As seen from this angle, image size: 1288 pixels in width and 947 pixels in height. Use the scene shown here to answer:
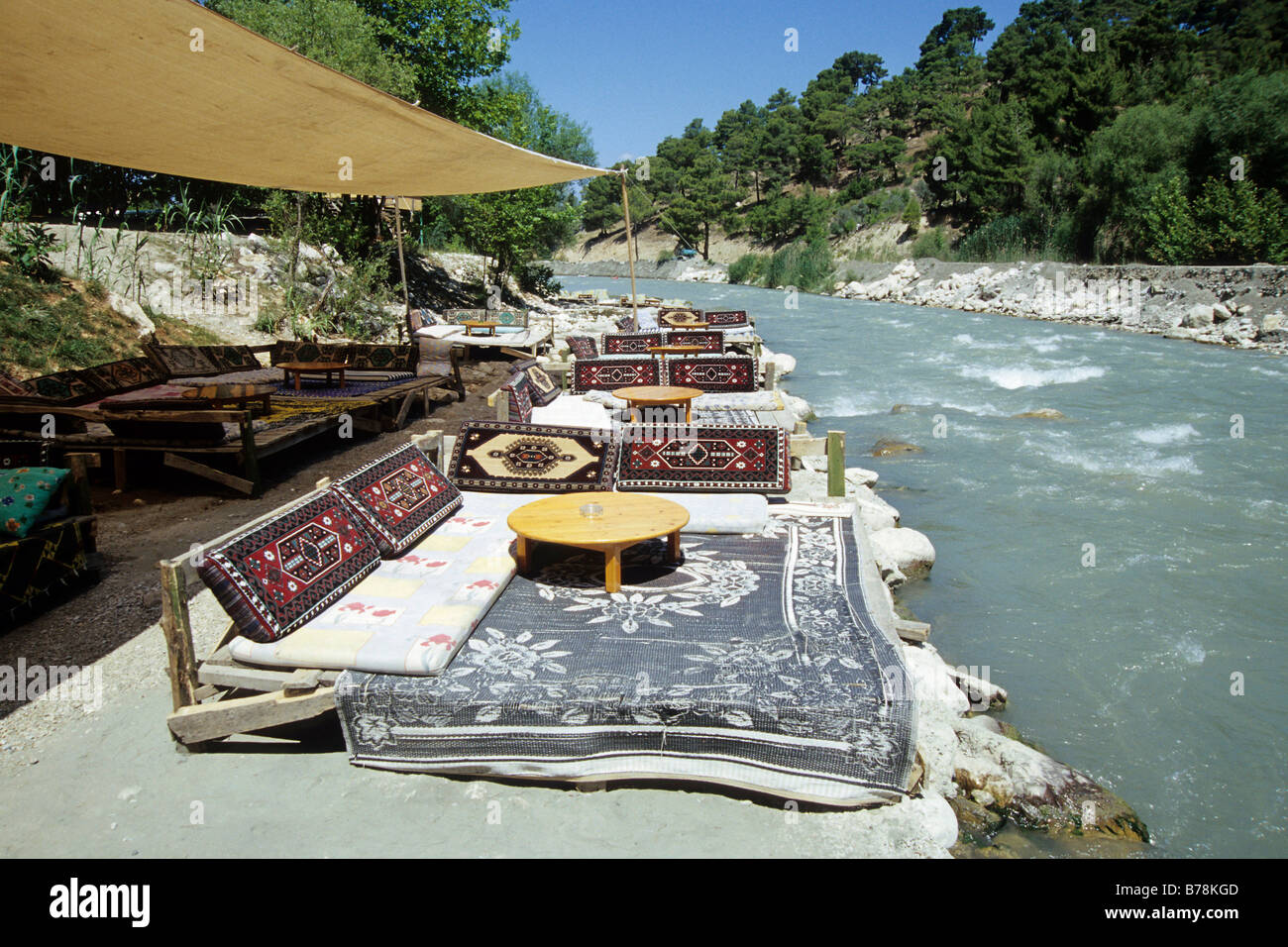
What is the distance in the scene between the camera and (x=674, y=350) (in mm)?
12055

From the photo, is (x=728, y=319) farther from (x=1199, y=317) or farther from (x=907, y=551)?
(x=1199, y=317)

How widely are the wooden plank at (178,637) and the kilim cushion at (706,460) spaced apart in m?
3.01

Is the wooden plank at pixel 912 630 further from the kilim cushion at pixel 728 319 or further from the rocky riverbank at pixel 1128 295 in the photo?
the rocky riverbank at pixel 1128 295

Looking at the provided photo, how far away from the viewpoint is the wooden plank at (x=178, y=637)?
10.00 ft

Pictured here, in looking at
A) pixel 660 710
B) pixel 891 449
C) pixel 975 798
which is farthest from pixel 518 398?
pixel 891 449

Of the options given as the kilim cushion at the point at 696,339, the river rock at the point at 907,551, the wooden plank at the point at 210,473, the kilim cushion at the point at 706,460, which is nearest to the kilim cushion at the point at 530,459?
the kilim cushion at the point at 706,460

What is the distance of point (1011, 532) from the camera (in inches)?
301

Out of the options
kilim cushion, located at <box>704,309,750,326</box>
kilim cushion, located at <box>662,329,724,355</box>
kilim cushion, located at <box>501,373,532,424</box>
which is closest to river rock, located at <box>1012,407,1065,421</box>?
kilim cushion, located at <box>662,329,724,355</box>

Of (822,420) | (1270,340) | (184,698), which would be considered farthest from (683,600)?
(1270,340)

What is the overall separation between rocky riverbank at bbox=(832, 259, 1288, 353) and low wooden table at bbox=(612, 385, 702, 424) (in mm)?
16245

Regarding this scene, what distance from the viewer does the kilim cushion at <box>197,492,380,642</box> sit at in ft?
10.6

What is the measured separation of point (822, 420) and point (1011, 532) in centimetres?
549

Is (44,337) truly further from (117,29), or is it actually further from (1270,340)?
(1270,340)

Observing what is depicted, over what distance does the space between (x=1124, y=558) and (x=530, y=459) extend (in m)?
5.35
